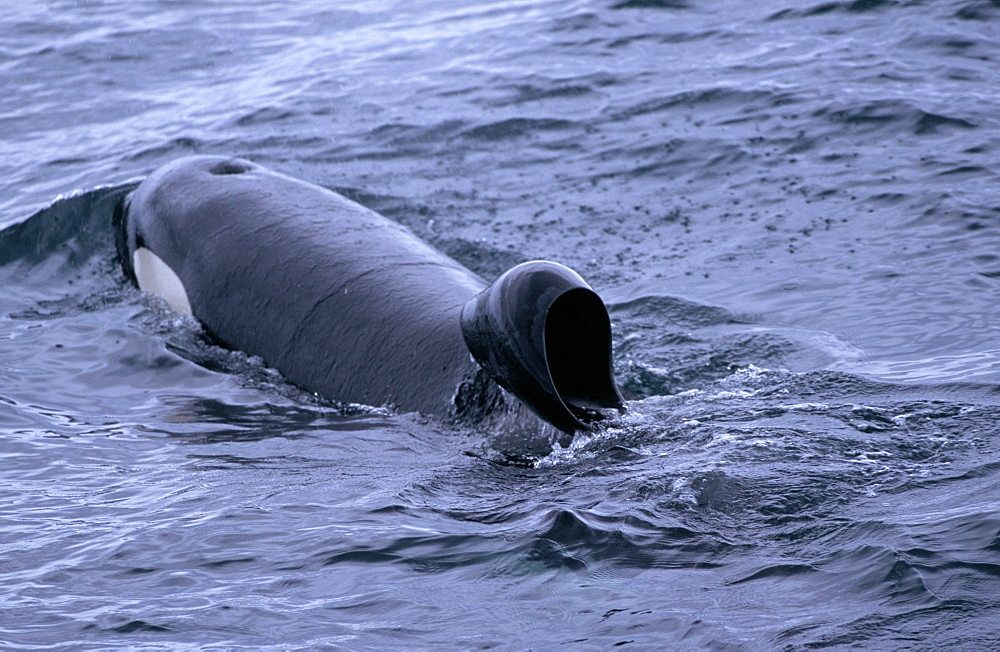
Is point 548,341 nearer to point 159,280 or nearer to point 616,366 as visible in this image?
point 616,366

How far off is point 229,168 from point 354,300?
7.62 feet

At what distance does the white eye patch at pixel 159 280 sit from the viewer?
357 inches

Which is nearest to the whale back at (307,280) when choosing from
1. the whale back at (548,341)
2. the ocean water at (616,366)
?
the ocean water at (616,366)

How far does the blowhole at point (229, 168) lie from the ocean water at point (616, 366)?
117cm

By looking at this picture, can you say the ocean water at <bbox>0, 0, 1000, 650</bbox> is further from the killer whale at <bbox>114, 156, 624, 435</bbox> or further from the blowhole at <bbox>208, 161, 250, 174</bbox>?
the blowhole at <bbox>208, 161, 250, 174</bbox>

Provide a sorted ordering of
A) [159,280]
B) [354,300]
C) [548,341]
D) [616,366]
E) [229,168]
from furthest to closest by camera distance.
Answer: [229,168], [159,280], [616,366], [354,300], [548,341]

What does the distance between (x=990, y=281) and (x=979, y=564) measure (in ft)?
14.3

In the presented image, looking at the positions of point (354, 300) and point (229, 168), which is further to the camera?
point (229, 168)

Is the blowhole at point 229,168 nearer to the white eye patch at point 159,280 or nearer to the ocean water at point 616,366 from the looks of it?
the white eye patch at point 159,280

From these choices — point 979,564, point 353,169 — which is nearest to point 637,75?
point 353,169

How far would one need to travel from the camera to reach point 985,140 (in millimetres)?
11422

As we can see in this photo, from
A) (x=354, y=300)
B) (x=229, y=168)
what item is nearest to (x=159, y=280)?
(x=229, y=168)

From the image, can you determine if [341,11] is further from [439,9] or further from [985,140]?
[985,140]

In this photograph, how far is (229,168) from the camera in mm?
9531
